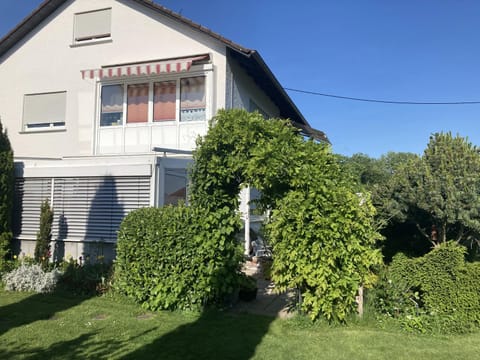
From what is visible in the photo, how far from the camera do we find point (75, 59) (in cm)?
1509

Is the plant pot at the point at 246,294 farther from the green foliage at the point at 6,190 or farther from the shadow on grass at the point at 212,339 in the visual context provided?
the green foliage at the point at 6,190

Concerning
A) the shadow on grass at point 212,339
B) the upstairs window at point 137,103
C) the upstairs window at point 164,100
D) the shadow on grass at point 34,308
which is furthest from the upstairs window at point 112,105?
the shadow on grass at point 212,339

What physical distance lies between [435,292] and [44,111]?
16.0 meters

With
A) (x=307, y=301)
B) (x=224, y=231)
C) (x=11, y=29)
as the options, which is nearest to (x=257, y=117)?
(x=224, y=231)

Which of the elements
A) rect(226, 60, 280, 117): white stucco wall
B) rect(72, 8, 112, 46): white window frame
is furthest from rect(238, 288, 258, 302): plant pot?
rect(72, 8, 112, 46): white window frame

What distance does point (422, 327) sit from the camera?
668cm

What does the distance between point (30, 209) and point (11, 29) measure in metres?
8.72

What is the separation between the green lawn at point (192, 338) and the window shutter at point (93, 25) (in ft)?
38.2

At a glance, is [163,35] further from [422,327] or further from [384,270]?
[422,327]

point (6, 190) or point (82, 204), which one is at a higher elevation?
point (6, 190)

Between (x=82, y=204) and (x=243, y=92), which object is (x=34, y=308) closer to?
(x=82, y=204)

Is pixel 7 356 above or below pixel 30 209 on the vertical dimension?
below

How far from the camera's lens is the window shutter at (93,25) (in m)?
14.9

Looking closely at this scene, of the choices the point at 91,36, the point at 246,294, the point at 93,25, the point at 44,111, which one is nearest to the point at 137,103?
the point at 91,36
